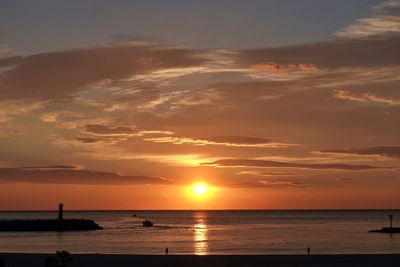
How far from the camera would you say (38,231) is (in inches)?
5069
